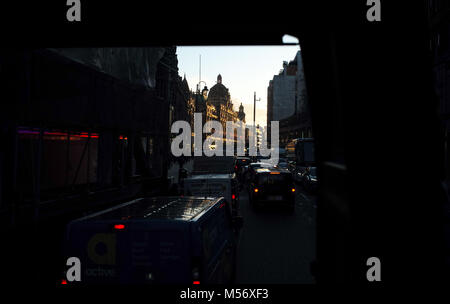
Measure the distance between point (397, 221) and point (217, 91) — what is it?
602 ft

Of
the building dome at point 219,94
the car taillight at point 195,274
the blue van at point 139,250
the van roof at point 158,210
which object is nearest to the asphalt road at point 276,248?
the van roof at point 158,210

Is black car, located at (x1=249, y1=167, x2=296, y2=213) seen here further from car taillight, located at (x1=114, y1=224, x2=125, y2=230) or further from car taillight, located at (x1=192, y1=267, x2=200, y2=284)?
car taillight, located at (x1=114, y1=224, x2=125, y2=230)

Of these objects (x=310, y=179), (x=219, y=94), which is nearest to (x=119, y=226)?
(x=310, y=179)

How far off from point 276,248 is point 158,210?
Answer: 5277 millimetres

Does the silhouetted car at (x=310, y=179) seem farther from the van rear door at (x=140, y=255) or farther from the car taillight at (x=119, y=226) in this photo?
the car taillight at (x=119, y=226)

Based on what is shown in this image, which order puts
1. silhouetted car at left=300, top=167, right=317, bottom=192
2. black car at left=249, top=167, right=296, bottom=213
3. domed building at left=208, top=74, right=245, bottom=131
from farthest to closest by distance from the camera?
domed building at left=208, top=74, right=245, bottom=131, silhouetted car at left=300, top=167, right=317, bottom=192, black car at left=249, top=167, right=296, bottom=213

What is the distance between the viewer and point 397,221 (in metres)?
2.22

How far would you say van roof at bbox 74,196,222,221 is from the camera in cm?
432

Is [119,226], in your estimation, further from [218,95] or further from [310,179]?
[218,95]

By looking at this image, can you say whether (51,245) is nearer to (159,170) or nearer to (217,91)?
(159,170)

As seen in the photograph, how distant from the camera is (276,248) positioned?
927 centimetres

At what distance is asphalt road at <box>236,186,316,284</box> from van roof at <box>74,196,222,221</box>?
2296 mm

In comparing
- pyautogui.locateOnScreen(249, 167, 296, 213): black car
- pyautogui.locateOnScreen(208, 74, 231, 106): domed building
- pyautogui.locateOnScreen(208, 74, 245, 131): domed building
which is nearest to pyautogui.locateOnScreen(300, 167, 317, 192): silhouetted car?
pyautogui.locateOnScreen(249, 167, 296, 213): black car

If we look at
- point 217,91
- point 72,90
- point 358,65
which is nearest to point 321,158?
point 358,65
